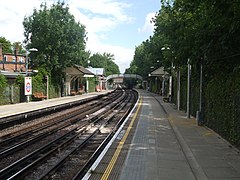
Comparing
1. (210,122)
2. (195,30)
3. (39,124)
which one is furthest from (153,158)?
(39,124)

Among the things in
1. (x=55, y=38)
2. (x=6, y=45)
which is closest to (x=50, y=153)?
(x=55, y=38)

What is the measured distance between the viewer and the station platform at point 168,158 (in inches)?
329

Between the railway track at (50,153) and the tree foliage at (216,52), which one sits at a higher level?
the tree foliage at (216,52)

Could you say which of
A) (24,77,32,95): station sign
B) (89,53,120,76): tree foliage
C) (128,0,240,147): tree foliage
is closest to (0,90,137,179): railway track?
(128,0,240,147): tree foliage

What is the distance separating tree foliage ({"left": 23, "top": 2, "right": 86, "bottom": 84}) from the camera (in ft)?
158

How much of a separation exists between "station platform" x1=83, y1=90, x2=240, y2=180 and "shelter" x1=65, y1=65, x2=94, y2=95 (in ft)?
143

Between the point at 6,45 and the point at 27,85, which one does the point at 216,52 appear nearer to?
the point at 27,85

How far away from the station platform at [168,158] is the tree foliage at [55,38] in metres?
34.7

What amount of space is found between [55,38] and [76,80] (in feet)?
73.2

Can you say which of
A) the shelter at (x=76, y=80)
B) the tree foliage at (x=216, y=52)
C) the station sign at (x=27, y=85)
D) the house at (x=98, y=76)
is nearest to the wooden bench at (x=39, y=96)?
the station sign at (x=27, y=85)

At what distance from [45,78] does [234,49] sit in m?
33.6

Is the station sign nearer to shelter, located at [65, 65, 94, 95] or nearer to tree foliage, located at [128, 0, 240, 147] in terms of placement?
tree foliage, located at [128, 0, 240, 147]

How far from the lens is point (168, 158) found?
10.3 meters

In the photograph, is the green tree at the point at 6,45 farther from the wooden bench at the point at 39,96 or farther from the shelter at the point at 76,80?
the wooden bench at the point at 39,96
